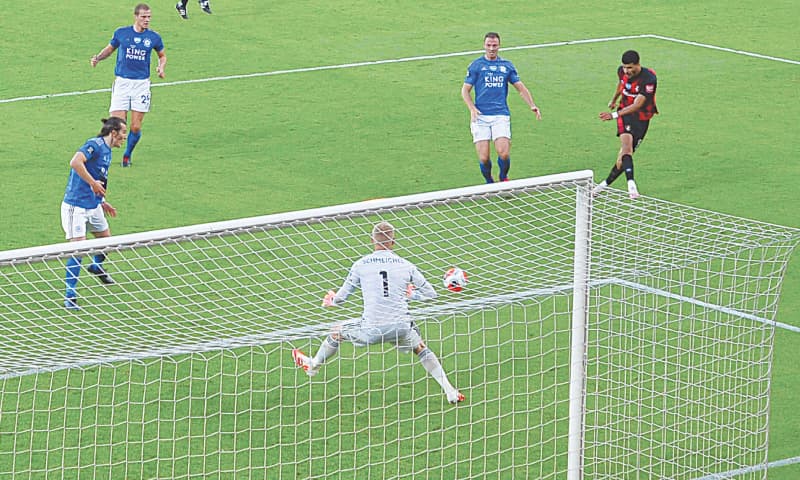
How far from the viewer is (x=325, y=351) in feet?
34.5

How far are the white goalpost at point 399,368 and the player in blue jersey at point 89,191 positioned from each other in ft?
1.52

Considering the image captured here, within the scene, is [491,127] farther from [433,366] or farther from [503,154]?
[433,366]

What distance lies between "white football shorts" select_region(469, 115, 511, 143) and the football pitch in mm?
1039

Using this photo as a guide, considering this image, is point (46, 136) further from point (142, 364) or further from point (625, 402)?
point (625, 402)

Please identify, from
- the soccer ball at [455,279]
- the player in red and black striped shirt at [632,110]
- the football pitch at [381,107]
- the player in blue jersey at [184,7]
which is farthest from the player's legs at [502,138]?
the player in blue jersey at [184,7]

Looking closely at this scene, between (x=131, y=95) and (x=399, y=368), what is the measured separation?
7.37m

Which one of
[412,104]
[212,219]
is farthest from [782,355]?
[412,104]

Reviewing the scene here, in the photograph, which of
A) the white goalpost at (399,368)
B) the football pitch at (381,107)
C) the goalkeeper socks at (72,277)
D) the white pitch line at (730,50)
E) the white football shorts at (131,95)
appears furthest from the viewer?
the white pitch line at (730,50)

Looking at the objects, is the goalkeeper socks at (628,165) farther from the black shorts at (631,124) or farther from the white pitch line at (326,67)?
the white pitch line at (326,67)

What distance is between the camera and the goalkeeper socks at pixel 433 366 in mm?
10352

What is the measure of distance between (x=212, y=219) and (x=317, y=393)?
4.84m

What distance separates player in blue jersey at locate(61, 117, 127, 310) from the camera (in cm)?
1241

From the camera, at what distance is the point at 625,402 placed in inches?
393

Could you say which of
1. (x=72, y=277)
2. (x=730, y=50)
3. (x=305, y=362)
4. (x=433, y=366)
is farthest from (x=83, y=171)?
(x=730, y=50)
